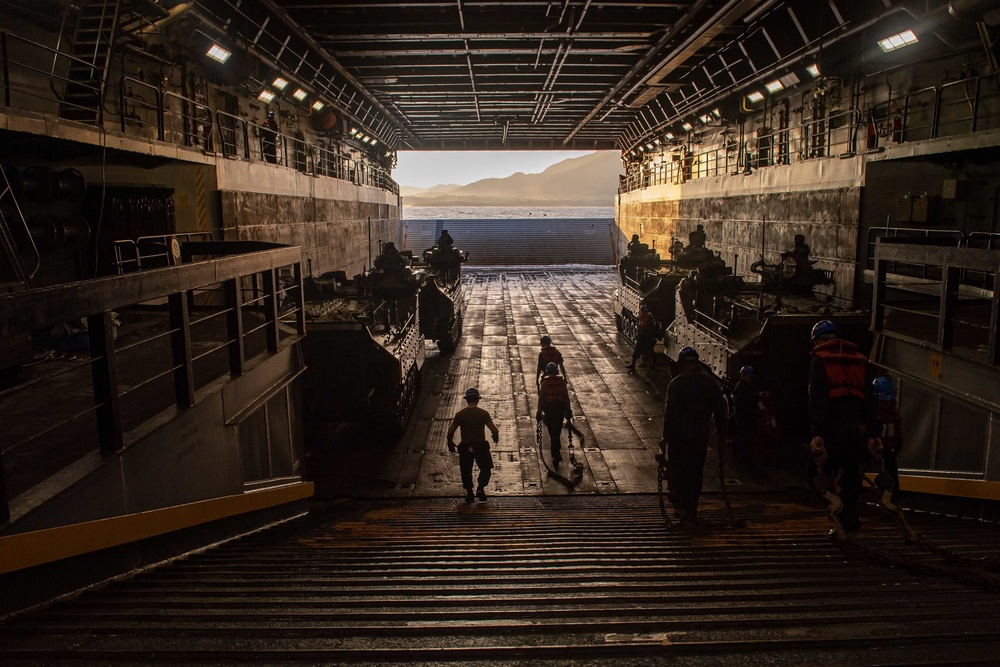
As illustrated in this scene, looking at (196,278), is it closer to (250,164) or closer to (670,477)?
(670,477)

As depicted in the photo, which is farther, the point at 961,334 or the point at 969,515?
the point at 961,334

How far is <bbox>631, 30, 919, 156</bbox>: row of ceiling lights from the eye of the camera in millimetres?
11891

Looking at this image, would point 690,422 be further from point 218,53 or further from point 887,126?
point 218,53

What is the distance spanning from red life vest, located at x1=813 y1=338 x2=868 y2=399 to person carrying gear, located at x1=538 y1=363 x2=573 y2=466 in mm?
4437

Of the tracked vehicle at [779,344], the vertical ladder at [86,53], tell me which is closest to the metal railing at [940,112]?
the tracked vehicle at [779,344]

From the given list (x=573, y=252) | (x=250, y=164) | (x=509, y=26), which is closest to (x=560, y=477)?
(x=250, y=164)

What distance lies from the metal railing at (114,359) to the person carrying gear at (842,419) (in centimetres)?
477

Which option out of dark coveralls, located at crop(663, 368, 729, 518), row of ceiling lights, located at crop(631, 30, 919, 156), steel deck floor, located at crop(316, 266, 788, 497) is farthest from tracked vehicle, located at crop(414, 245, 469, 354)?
row of ceiling lights, located at crop(631, 30, 919, 156)

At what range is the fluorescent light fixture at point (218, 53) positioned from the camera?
13.1m

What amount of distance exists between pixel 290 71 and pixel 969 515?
17.4 m

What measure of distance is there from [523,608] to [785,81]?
57.8 feet

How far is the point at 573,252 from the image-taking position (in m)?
45.6

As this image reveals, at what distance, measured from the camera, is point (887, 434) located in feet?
19.5

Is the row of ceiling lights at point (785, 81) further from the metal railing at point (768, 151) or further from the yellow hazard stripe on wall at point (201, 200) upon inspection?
the yellow hazard stripe on wall at point (201, 200)
